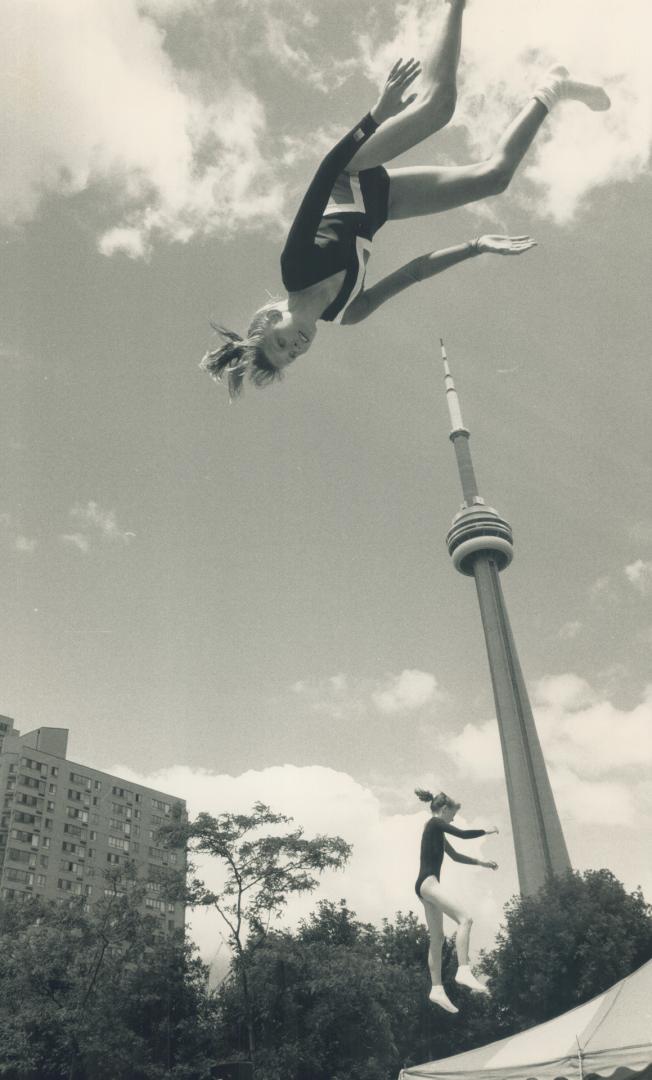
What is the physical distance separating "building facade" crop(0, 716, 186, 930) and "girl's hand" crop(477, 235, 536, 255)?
73.9 m

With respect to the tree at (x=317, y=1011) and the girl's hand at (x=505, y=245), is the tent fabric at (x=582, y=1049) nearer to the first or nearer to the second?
the girl's hand at (x=505, y=245)

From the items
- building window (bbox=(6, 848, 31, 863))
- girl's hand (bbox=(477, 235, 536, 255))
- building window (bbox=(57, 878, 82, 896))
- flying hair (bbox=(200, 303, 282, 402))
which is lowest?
flying hair (bbox=(200, 303, 282, 402))

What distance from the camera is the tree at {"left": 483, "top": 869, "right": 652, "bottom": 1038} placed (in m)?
36.5

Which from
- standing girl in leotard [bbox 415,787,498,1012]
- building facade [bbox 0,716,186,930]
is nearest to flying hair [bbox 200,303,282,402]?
standing girl in leotard [bbox 415,787,498,1012]

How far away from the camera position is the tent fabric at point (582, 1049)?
9.27m

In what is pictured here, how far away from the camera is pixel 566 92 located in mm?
5211

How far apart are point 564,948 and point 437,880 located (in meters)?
37.4

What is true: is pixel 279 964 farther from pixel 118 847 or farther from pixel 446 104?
pixel 118 847

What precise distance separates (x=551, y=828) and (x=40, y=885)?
44977mm

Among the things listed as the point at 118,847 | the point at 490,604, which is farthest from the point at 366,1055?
the point at 118,847

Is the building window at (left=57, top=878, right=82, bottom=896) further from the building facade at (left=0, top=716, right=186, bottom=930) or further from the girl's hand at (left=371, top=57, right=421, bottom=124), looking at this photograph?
the girl's hand at (left=371, top=57, right=421, bottom=124)

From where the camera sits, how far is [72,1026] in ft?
98.1

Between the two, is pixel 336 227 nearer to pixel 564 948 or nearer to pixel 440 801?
pixel 440 801

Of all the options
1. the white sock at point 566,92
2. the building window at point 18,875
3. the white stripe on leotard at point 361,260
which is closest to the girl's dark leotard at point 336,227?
the white stripe on leotard at point 361,260
